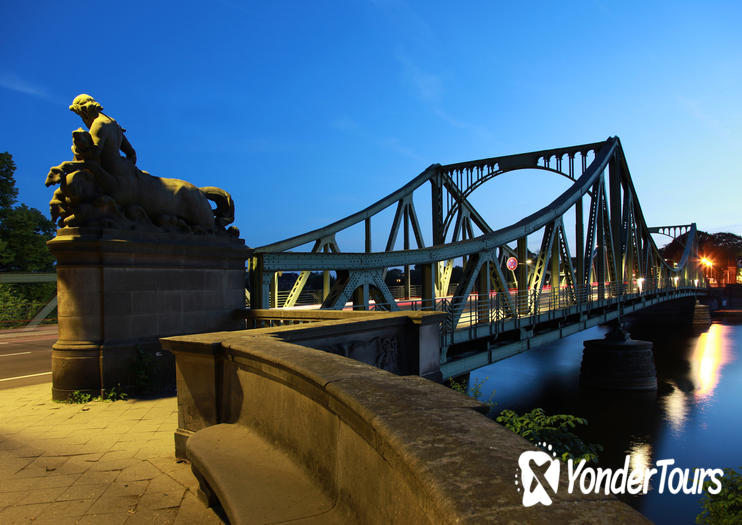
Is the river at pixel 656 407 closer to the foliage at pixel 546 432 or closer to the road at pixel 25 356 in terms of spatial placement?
the foliage at pixel 546 432

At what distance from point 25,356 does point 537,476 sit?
1329 centimetres

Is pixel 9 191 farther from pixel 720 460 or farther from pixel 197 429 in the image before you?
pixel 720 460

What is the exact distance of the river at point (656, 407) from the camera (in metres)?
15.7

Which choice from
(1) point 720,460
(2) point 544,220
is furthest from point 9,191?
(1) point 720,460

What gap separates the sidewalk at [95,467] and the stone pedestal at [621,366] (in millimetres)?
24378

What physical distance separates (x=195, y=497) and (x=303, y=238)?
1426 centimetres

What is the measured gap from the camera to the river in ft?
51.5

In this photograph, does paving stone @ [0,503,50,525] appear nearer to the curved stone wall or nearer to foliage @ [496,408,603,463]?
the curved stone wall

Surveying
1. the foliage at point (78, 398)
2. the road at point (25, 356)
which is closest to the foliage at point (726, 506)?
the foliage at point (78, 398)

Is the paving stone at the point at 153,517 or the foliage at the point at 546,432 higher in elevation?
the paving stone at the point at 153,517

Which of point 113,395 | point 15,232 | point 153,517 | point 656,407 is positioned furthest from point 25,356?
point 656,407

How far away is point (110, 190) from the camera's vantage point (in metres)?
6.11

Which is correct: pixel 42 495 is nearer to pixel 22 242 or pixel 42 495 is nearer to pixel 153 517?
pixel 153 517

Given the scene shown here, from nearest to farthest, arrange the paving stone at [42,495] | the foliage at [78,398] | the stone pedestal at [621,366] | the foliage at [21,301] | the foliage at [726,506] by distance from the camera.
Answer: the paving stone at [42,495] → the foliage at [726,506] → the foliage at [78,398] → the foliage at [21,301] → the stone pedestal at [621,366]
